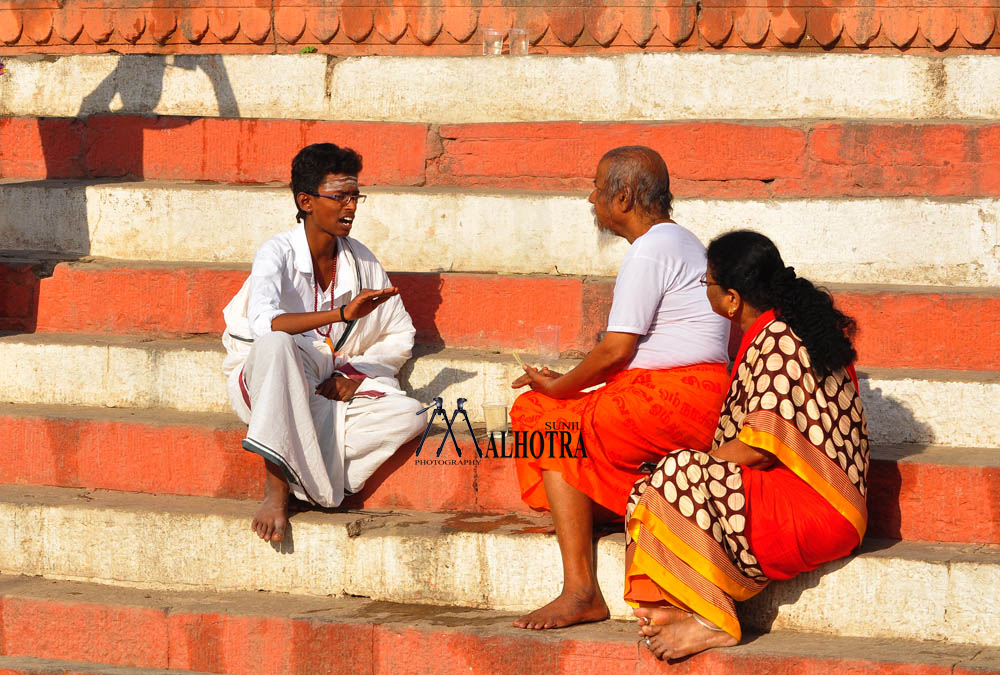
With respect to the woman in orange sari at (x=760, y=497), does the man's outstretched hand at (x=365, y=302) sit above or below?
above

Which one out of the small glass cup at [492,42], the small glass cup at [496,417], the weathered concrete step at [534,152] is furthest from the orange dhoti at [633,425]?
the small glass cup at [492,42]

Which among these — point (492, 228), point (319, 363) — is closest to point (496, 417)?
point (319, 363)

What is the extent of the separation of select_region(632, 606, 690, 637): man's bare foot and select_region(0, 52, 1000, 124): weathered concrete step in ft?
10.3

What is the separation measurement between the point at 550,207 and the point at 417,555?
1939mm

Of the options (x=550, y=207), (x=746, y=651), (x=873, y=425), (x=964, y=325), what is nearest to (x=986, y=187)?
(x=964, y=325)

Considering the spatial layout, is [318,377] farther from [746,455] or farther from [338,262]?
[746,455]

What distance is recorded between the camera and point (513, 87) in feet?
21.6

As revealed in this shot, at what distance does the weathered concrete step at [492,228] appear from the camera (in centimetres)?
542

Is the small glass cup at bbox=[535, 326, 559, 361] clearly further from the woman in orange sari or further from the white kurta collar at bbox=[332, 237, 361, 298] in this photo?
the woman in orange sari

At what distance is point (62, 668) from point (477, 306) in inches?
85.6

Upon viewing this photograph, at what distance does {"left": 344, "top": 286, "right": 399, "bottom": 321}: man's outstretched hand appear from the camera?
180 inches

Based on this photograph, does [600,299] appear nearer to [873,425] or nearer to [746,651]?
[873,425]

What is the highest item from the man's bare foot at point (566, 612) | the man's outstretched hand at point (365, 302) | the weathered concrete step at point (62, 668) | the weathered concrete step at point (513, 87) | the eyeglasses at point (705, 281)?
the weathered concrete step at point (513, 87)

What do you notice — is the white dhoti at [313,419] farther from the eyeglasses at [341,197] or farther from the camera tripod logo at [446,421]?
the eyeglasses at [341,197]
